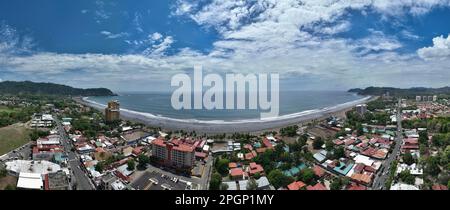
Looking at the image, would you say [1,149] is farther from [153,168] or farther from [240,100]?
[240,100]

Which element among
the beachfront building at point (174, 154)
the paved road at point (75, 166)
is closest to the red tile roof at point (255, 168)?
the beachfront building at point (174, 154)

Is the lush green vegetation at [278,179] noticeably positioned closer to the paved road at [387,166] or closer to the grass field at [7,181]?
the paved road at [387,166]

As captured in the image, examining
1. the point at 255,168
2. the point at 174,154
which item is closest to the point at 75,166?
the point at 174,154

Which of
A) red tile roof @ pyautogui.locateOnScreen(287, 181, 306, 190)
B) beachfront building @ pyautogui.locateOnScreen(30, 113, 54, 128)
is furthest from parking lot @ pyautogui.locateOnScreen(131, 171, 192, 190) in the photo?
beachfront building @ pyautogui.locateOnScreen(30, 113, 54, 128)

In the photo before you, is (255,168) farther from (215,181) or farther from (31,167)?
(31,167)
